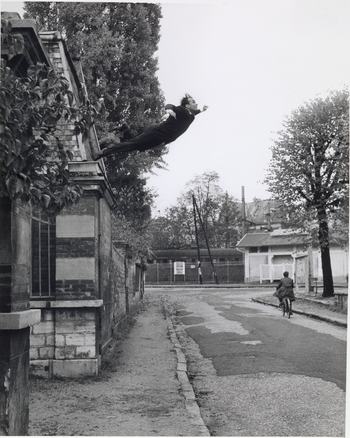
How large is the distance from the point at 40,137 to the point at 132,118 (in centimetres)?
1164

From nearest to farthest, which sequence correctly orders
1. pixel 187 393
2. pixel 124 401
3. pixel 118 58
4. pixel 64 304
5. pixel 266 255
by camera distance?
pixel 124 401 < pixel 187 393 < pixel 64 304 < pixel 118 58 < pixel 266 255

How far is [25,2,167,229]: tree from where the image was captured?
1259 centimetres

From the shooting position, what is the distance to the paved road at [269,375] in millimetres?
6566

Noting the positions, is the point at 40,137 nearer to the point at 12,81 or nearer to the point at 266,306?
the point at 12,81

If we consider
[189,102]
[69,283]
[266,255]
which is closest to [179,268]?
[266,255]

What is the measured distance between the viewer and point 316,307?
21219 millimetres

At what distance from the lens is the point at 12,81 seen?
3982mm

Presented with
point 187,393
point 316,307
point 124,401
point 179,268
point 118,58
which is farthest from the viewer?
point 179,268

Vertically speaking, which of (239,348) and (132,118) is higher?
(132,118)

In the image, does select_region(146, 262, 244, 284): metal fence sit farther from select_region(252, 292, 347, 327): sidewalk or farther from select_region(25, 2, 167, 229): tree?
select_region(25, 2, 167, 229): tree

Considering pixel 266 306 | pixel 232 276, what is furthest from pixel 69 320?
pixel 232 276

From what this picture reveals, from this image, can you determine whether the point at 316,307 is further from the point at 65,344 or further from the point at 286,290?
the point at 65,344

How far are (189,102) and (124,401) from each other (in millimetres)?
3912

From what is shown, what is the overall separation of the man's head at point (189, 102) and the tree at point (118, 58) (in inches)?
216
